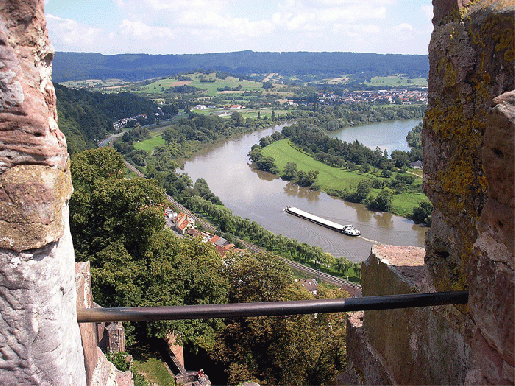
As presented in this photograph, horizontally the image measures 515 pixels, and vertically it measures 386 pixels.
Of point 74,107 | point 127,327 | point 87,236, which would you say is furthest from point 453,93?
point 74,107

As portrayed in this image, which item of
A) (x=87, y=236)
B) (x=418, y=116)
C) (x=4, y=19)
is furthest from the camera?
(x=418, y=116)

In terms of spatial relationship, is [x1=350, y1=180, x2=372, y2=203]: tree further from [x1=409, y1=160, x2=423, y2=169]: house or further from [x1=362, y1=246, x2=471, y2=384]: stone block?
[x1=362, y1=246, x2=471, y2=384]: stone block

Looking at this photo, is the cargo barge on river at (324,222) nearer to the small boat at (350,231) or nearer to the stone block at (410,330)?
the small boat at (350,231)

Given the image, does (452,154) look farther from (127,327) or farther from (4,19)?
(127,327)

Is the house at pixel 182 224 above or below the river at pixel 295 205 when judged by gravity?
above

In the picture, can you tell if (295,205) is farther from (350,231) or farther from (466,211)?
(466,211)

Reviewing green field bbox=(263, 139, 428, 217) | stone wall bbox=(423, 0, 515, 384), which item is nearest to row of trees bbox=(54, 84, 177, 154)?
green field bbox=(263, 139, 428, 217)

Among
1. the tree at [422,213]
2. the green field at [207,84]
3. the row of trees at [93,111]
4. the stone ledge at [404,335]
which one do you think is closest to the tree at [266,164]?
the row of trees at [93,111]
